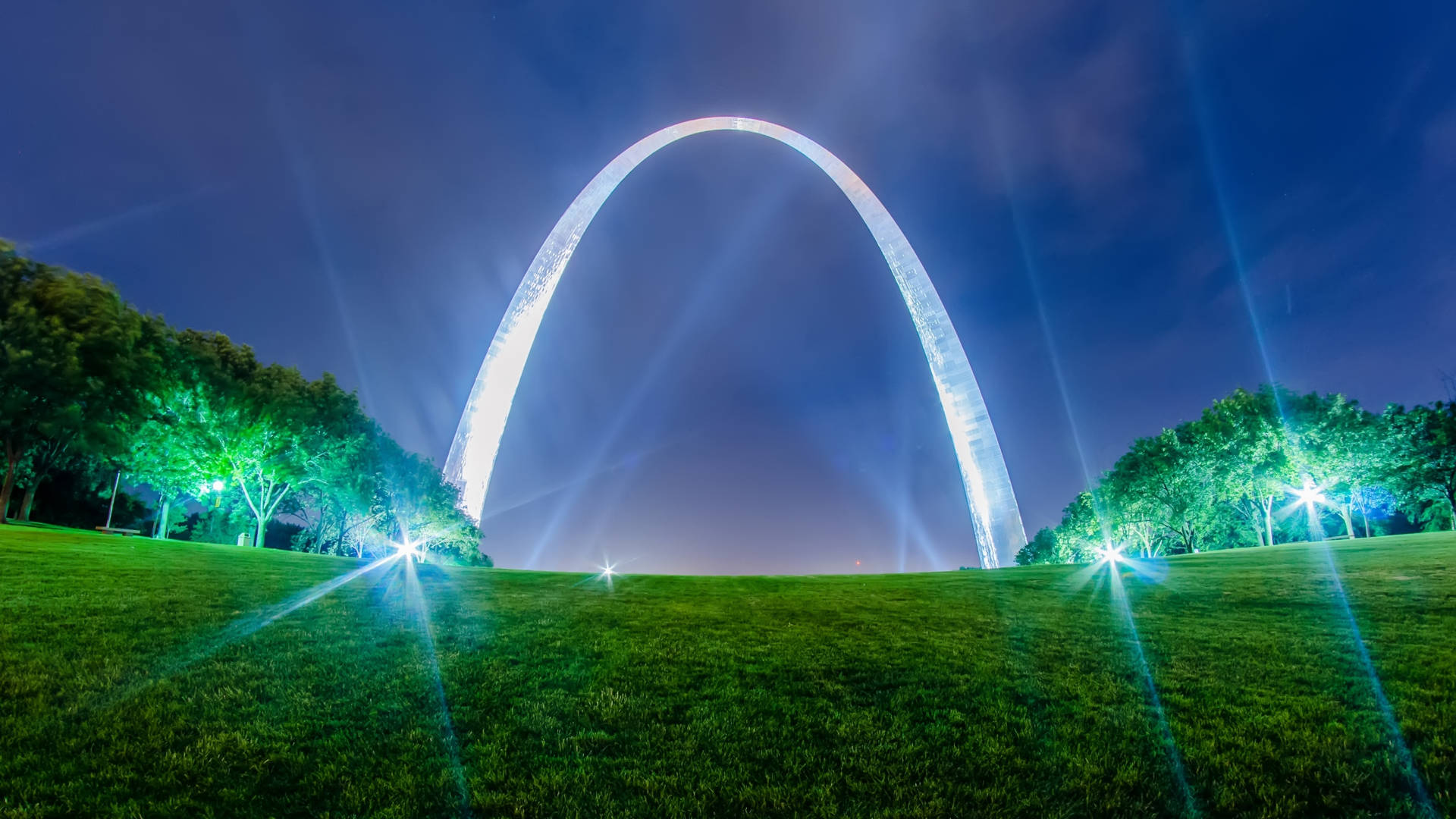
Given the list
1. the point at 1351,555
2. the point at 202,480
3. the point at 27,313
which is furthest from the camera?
the point at 202,480

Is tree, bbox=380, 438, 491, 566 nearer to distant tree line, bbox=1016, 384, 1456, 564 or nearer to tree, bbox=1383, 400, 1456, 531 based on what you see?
distant tree line, bbox=1016, 384, 1456, 564

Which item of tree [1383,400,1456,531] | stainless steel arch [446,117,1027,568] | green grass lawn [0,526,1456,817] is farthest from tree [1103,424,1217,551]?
green grass lawn [0,526,1456,817]

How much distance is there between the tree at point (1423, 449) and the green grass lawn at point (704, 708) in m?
33.2

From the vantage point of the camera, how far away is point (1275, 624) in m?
11.9

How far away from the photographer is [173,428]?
1334 inches

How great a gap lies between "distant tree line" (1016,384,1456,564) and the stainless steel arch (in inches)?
284

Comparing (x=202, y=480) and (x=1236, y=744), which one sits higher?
(x=202, y=480)

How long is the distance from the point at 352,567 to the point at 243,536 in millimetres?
19626

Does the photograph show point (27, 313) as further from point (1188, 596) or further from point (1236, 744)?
point (1188, 596)

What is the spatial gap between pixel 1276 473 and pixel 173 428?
61.6 metres

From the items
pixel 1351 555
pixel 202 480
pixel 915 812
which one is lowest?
pixel 915 812

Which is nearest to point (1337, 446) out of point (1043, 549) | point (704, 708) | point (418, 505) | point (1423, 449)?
point (1423, 449)

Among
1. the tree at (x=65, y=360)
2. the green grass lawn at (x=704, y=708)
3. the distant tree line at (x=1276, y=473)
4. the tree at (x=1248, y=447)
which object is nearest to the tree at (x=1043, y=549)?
the distant tree line at (x=1276, y=473)

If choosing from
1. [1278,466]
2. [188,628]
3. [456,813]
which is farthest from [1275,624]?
[1278,466]
